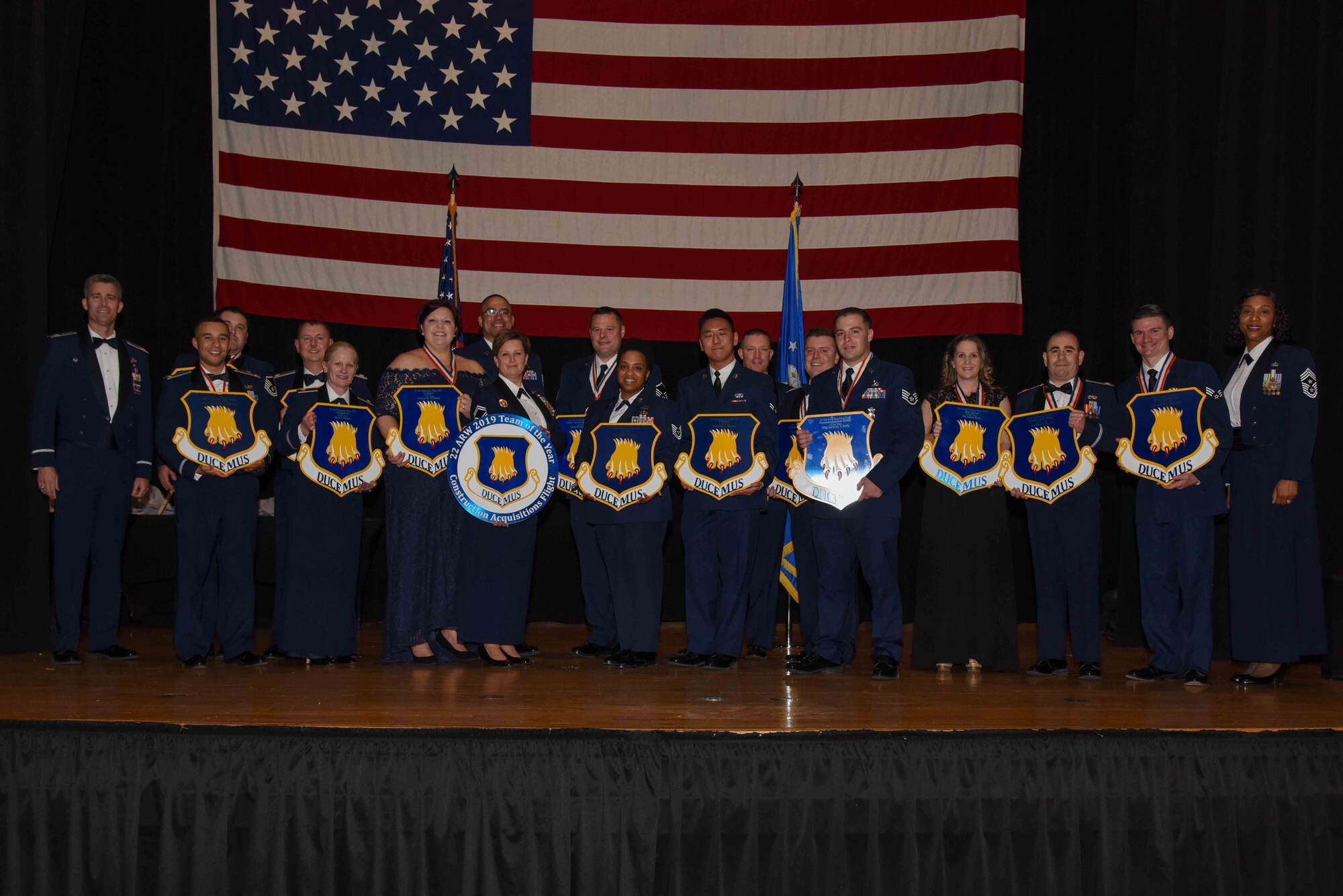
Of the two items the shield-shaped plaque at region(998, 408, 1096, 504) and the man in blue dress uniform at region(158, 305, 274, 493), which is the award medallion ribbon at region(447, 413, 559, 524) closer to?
the man in blue dress uniform at region(158, 305, 274, 493)

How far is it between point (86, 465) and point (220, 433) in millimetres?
959

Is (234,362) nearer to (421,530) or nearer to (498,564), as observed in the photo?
(421,530)

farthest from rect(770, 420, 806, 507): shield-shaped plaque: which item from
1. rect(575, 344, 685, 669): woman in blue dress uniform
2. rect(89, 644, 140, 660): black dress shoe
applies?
rect(89, 644, 140, 660): black dress shoe

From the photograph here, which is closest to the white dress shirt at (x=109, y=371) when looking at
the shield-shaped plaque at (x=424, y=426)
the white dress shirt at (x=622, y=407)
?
the shield-shaped plaque at (x=424, y=426)

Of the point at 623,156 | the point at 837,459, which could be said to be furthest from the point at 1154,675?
the point at 623,156

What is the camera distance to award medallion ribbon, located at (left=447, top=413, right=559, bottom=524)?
6.07 metres

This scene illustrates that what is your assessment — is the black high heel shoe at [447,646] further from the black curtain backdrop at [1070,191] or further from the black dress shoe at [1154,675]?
the black dress shoe at [1154,675]

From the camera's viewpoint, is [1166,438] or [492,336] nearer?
[1166,438]

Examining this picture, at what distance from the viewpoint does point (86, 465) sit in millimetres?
6449

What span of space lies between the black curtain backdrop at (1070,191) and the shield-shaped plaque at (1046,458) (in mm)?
1941

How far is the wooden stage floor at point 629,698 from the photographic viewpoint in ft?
15.0

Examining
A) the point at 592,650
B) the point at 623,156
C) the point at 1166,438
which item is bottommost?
the point at 592,650

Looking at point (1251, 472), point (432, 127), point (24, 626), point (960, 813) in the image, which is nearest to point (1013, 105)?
point (1251, 472)

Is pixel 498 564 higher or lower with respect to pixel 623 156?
lower
